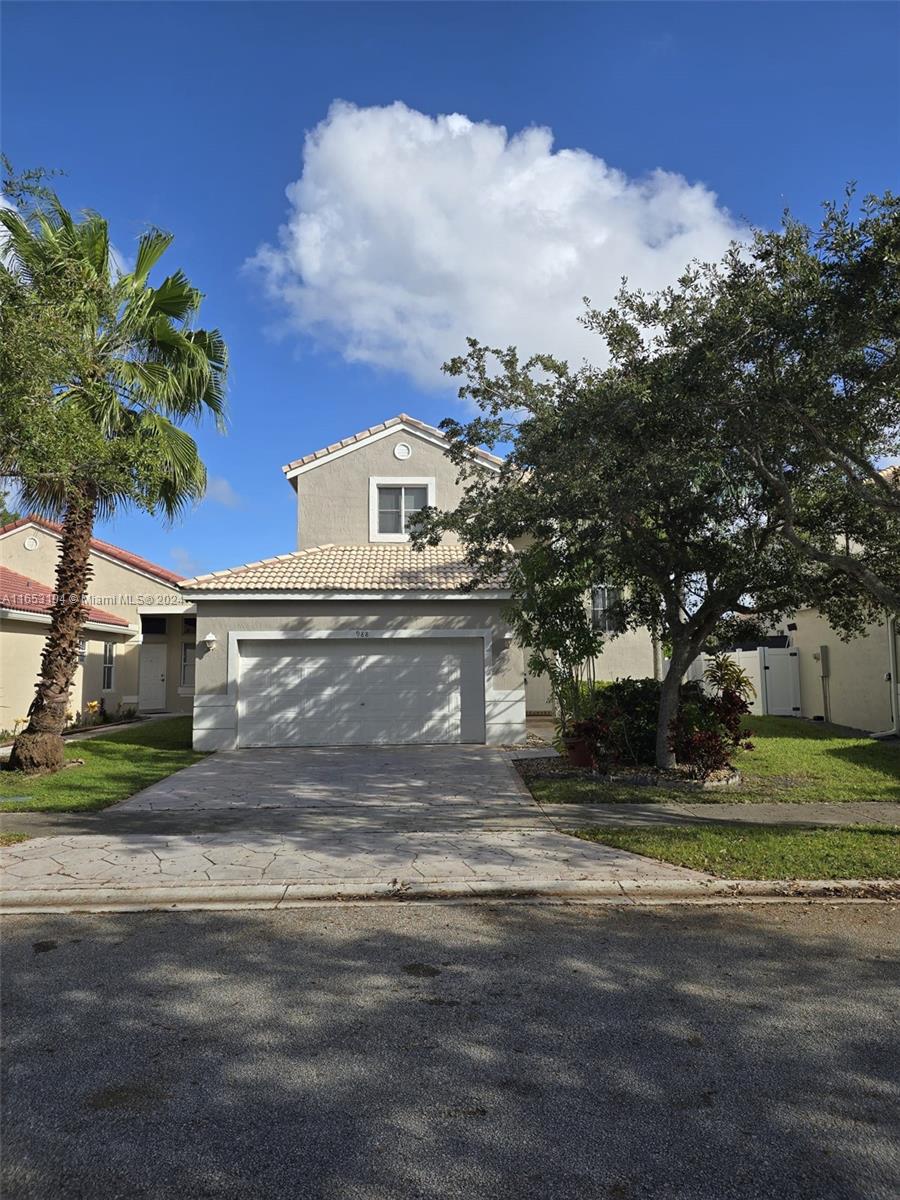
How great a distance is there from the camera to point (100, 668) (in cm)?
2345

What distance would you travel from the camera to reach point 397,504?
20.8 meters

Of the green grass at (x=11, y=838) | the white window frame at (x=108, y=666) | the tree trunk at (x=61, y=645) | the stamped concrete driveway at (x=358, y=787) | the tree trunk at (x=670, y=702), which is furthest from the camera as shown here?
the white window frame at (x=108, y=666)

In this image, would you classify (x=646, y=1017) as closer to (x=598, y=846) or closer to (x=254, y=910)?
→ (x=254, y=910)

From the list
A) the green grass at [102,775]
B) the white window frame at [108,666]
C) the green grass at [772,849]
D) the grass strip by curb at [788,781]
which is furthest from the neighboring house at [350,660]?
the green grass at [772,849]

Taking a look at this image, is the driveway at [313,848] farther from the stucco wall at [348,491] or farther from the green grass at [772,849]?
the stucco wall at [348,491]

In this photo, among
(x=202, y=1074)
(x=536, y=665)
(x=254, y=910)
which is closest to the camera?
(x=202, y=1074)

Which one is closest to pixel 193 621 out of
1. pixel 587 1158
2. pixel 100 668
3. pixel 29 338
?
pixel 100 668

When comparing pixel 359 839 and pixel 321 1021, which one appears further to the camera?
pixel 359 839

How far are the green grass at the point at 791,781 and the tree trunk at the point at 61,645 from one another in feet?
26.2

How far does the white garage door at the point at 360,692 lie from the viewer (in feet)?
55.3

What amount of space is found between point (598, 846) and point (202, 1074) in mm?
5250

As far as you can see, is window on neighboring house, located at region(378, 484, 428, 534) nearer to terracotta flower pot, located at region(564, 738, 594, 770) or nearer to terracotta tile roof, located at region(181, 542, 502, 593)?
terracotta tile roof, located at region(181, 542, 502, 593)

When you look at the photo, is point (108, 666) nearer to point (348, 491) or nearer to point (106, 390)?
point (348, 491)

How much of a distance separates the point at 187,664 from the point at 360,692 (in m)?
11.0
